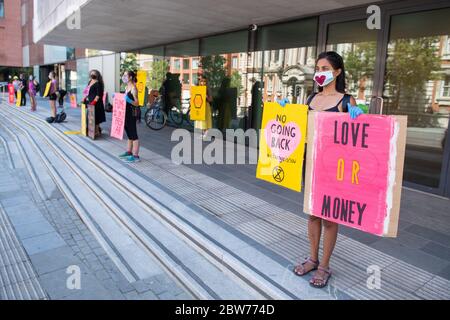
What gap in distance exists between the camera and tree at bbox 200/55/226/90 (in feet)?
33.3

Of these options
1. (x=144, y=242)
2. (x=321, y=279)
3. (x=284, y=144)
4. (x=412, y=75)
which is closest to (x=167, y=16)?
(x=412, y=75)

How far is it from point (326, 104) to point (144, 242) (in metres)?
2.36

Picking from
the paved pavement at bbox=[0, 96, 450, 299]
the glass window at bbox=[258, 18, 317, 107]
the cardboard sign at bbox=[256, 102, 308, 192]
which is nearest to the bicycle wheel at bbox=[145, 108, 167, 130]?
the glass window at bbox=[258, 18, 317, 107]

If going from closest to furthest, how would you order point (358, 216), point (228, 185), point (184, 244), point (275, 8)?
point (358, 216) < point (184, 244) < point (228, 185) < point (275, 8)

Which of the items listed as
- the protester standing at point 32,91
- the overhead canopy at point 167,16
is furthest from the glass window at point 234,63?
the protester standing at point 32,91

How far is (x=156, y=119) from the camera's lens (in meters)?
12.0

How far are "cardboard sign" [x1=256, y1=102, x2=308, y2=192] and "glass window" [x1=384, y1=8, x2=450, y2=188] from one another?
11.6 feet

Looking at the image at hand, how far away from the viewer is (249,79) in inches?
360

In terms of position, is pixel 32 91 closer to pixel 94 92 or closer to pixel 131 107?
pixel 94 92

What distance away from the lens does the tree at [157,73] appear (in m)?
13.1

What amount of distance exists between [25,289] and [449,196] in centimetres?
557

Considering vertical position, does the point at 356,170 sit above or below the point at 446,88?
below

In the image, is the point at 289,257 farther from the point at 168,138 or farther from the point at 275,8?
the point at 168,138
